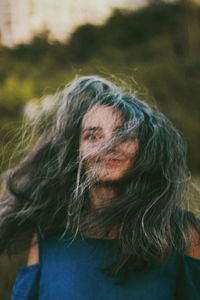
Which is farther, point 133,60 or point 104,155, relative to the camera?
point 133,60

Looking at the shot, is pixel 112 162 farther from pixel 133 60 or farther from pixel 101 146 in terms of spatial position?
pixel 133 60

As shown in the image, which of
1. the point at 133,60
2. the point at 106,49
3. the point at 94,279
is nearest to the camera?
the point at 94,279

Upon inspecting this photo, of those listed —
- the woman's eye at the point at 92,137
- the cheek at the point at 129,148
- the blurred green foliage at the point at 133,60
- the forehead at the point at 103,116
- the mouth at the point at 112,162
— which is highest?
the blurred green foliage at the point at 133,60

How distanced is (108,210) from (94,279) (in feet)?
0.85

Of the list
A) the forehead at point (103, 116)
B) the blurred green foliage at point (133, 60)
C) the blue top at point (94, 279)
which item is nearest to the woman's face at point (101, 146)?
the forehead at point (103, 116)

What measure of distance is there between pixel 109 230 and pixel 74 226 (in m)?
0.14

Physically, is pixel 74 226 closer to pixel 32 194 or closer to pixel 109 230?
pixel 109 230

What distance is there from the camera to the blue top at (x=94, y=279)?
172cm

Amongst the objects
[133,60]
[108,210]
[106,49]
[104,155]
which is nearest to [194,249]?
[108,210]

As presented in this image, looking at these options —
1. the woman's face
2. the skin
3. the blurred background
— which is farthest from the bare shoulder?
the blurred background

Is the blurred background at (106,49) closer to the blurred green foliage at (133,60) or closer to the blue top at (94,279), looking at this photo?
the blurred green foliage at (133,60)

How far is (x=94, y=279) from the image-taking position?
1744 millimetres

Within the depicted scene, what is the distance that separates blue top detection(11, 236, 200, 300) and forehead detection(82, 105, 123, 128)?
446mm

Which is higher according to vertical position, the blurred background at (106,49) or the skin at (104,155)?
the blurred background at (106,49)
